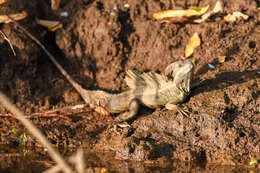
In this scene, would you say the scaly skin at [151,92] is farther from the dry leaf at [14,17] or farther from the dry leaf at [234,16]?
the dry leaf at [14,17]

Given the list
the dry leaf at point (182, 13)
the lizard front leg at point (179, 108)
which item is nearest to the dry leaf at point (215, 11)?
the dry leaf at point (182, 13)

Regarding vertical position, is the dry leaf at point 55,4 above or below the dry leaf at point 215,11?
above

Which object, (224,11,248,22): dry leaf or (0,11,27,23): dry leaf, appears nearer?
(0,11,27,23): dry leaf

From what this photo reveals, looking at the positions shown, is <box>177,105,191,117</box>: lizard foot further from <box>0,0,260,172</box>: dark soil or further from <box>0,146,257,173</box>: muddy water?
<box>0,146,257,173</box>: muddy water

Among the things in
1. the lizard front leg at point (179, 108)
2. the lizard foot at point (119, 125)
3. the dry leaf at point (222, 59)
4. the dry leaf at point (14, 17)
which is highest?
the dry leaf at point (14, 17)

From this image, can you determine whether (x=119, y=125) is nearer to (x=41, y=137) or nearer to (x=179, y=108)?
(x=179, y=108)

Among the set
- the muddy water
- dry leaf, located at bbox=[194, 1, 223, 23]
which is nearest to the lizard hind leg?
the muddy water

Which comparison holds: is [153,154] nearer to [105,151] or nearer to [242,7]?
[105,151]

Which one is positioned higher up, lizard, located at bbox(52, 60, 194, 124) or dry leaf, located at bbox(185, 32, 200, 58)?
dry leaf, located at bbox(185, 32, 200, 58)
